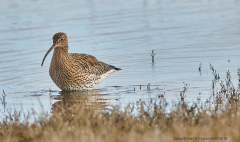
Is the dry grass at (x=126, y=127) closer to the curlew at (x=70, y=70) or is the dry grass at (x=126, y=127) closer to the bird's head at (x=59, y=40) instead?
the curlew at (x=70, y=70)

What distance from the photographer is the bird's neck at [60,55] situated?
11.5m

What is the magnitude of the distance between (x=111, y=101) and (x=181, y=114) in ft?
10.1

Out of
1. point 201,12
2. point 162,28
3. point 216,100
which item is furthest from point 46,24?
point 216,100

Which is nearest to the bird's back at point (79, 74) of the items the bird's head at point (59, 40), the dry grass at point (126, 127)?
the bird's head at point (59, 40)

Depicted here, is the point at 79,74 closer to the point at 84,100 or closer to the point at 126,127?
the point at 84,100

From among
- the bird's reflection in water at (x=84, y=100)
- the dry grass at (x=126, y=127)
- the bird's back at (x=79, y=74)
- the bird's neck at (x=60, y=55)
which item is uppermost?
the bird's neck at (x=60, y=55)

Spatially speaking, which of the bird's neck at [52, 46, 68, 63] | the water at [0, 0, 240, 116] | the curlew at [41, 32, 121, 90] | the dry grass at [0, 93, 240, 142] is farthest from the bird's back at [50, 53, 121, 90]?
the dry grass at [0, 93, 240, 142]

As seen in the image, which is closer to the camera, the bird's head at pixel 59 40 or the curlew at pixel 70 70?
the curlew at pixel 70 70

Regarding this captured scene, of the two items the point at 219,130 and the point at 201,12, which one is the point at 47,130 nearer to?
A: the point at 219,130

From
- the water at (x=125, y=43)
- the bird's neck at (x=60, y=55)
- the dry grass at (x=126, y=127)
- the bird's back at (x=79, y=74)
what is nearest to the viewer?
the dry grass at (x=126, y=127)

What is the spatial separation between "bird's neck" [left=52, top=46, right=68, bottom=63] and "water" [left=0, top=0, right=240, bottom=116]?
31.9 inches

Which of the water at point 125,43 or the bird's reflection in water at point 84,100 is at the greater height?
the water at point 125,43

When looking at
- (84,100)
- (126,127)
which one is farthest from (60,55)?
(126,127)

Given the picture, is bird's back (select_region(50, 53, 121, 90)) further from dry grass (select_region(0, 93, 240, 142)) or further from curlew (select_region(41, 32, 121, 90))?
dry grass (select_region(0, 93, 240, 142))
